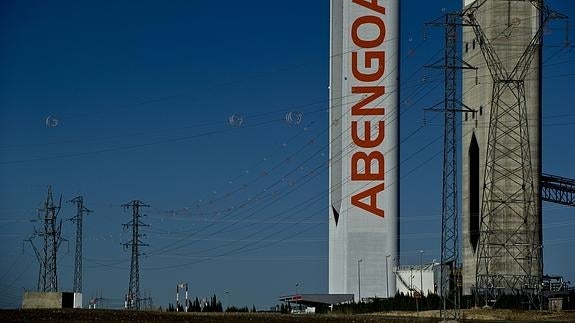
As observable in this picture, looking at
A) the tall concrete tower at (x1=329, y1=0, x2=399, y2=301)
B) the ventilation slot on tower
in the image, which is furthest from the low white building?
the ventilation slot on tower

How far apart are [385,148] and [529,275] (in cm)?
1806

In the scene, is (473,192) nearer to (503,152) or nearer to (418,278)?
(503,152)

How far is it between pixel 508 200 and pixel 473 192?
7.69m

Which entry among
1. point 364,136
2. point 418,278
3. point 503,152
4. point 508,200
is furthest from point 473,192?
point 364,136

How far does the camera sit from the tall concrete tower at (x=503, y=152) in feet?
335

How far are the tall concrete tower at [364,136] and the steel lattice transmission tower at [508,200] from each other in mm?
8377

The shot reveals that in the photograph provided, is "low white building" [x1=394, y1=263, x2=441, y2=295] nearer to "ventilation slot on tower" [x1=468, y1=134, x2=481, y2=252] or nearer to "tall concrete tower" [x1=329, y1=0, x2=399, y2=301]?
"tall concrete tower" [x1=329, y1=0, x2=399, y2=301]

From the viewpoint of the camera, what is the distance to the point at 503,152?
351ft

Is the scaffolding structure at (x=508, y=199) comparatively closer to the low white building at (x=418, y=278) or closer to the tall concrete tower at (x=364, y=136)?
the low white building at (x=418, y=278)

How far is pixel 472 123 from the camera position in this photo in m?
116

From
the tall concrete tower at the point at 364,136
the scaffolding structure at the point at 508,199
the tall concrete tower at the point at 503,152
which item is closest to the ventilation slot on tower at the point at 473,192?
the tall concrete tower at the point at 503,152

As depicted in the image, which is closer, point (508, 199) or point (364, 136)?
point (364, 136)

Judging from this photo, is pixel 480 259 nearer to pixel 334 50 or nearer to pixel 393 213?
pixel 393 213

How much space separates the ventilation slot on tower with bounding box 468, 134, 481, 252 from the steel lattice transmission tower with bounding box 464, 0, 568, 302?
5554 millimetres
